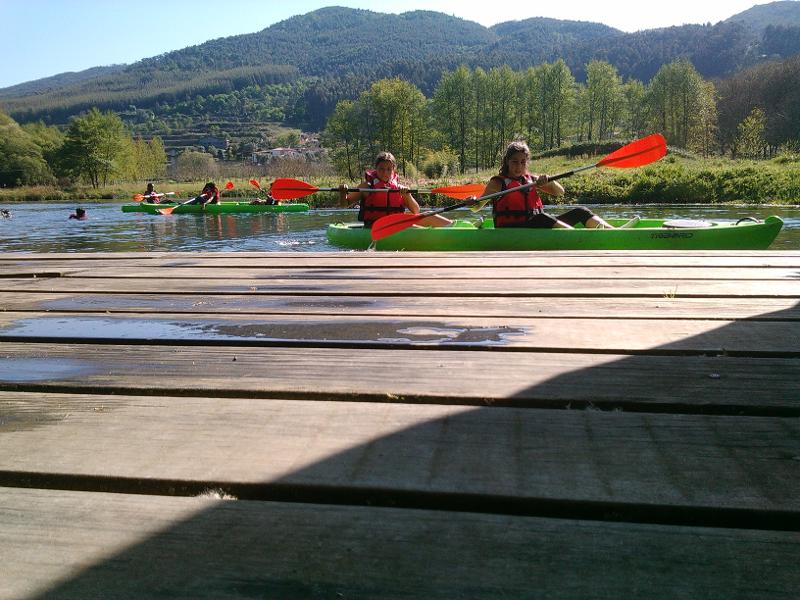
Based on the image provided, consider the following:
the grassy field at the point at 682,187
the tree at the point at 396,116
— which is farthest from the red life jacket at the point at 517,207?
the tree at the point at 396,116

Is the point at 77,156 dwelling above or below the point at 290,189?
above

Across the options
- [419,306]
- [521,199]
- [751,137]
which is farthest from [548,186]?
[751,137]

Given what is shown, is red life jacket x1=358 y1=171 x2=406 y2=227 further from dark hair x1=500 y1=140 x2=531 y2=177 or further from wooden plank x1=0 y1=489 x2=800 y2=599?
Answer: wooden plank x1=0 y1=489 x2=800 y2=599

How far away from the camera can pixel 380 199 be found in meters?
9.62

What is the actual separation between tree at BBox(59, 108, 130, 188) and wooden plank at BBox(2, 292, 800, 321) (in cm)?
6200

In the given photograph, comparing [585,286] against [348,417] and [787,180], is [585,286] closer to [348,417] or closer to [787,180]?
[348,417]

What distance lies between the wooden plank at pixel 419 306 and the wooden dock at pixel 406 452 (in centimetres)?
2

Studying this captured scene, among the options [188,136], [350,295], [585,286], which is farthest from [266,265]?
[188,136]

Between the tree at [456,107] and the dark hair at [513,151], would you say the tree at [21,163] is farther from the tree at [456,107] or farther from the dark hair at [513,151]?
the dark hair at [513,151]

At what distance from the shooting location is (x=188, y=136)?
16588 cm

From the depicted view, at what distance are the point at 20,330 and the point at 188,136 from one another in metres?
179

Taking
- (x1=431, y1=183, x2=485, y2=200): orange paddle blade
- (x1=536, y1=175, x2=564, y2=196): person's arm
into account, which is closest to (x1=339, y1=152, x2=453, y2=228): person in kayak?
(x1=431, y1=183, x2=485, y2=200): orange paddle blade

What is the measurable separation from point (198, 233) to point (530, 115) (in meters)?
51.0

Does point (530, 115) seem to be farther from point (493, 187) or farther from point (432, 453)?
point (432, 453)
